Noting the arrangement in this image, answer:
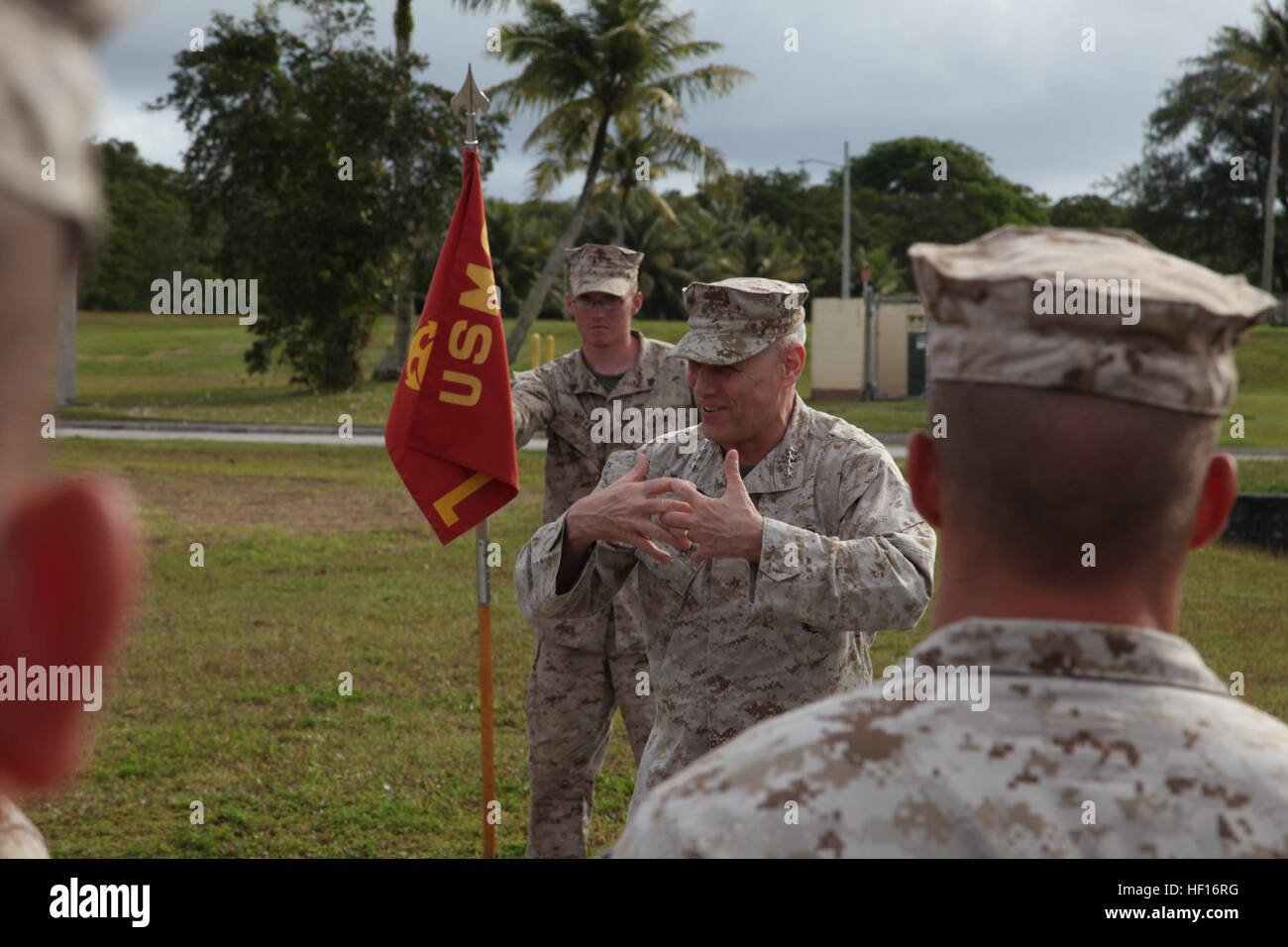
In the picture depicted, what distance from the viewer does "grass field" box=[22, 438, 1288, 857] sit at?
5.79m

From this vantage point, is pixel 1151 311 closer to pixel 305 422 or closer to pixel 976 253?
pixel 976 253

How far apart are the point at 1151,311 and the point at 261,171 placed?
26954 mm

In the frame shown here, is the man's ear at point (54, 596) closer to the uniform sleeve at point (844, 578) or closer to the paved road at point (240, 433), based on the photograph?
the uniform sleeve at point (844, 578)

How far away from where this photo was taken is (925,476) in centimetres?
149

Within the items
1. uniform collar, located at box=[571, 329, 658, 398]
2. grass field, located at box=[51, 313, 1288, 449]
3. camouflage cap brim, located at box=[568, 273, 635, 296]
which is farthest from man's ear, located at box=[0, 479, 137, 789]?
grass field, located at box=[51, 313, 1288, 449]

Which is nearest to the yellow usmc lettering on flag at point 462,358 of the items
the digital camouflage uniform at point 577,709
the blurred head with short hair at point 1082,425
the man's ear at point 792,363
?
the digital camouflage uniform at point 577,709

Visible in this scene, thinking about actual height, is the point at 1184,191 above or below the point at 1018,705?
above

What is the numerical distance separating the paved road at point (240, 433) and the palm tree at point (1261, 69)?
110ft

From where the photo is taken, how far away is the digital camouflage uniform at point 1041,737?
1268 mm

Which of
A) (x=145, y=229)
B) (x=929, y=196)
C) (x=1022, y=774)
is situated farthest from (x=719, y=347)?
(x=929, y=196)

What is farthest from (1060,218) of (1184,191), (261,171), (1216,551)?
(1216,551)

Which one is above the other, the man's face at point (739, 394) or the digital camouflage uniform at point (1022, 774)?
the man's face at point (739, 394)

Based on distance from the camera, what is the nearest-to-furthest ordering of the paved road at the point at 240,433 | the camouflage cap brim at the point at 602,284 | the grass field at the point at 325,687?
the camouflage cap brim at the point at 602,284 → the grass field at the point at 325,687 → the paved road at the point at 240,433

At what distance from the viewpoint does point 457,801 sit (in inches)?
239
